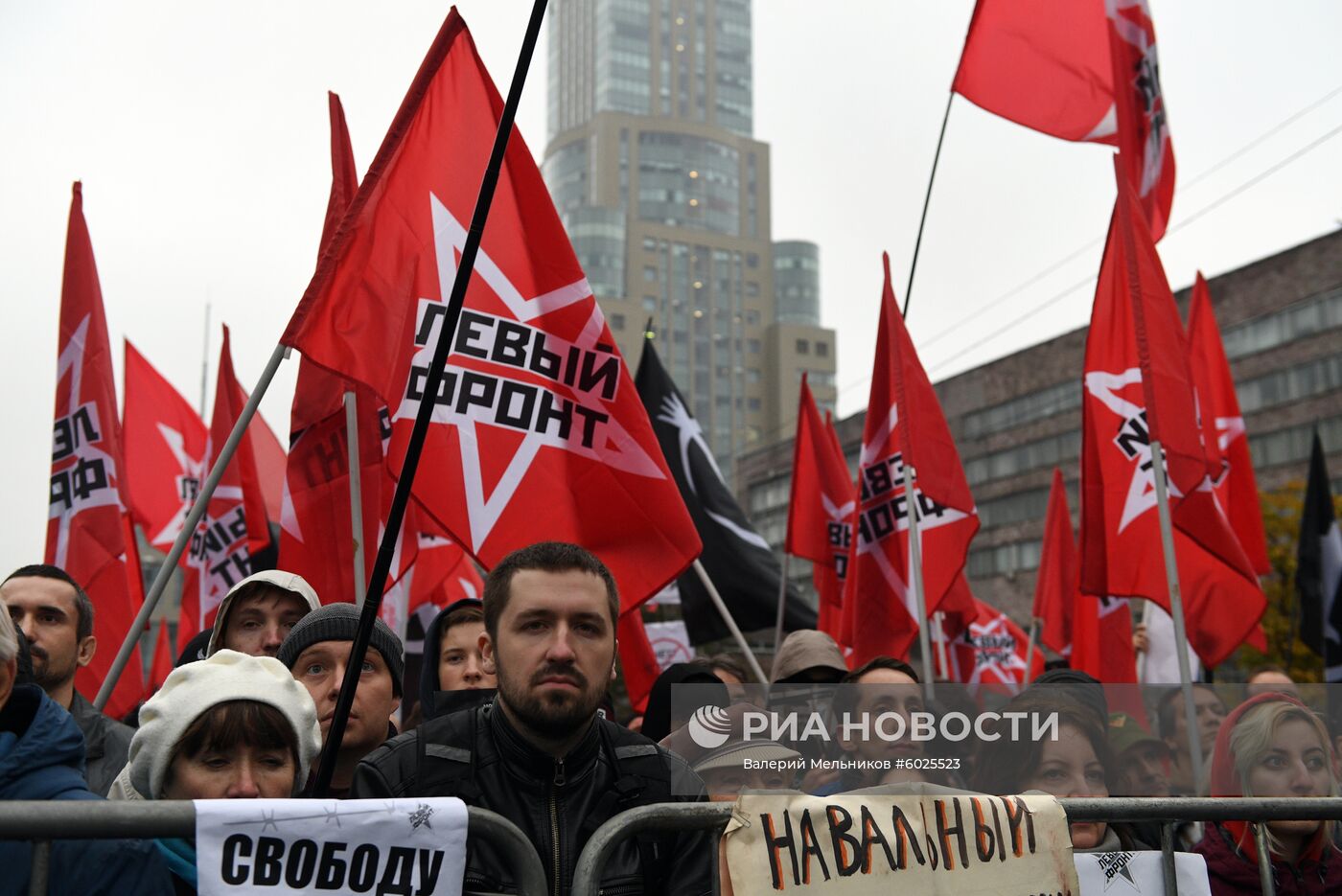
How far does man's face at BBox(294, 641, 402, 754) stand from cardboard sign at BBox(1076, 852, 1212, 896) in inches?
74.5

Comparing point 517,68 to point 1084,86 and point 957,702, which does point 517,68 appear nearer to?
point 957,702

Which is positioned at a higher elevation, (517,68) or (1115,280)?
(1115,280)

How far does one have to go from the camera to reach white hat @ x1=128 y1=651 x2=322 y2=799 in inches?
108

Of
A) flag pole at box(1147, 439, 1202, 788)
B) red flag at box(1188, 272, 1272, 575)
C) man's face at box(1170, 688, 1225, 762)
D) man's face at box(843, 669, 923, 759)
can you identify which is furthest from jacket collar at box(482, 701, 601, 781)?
red flag at box(1188, 272, 1272, 575)

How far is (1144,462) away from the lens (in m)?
6.95

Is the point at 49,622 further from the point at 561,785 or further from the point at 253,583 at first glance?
the point at 561,785

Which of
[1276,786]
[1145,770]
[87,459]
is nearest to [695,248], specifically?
[87,459]

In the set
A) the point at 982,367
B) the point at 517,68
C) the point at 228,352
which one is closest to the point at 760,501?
the point at 982,367

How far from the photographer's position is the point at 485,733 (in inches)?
116

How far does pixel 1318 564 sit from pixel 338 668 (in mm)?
8365

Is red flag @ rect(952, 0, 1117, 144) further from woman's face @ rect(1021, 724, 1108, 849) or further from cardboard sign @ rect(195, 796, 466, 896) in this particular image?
cardboard sign @ rect(195, 796, 466, 896)

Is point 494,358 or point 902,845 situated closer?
point 902,845

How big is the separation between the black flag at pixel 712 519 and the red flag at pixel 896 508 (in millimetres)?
1374

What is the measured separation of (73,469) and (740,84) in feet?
455
